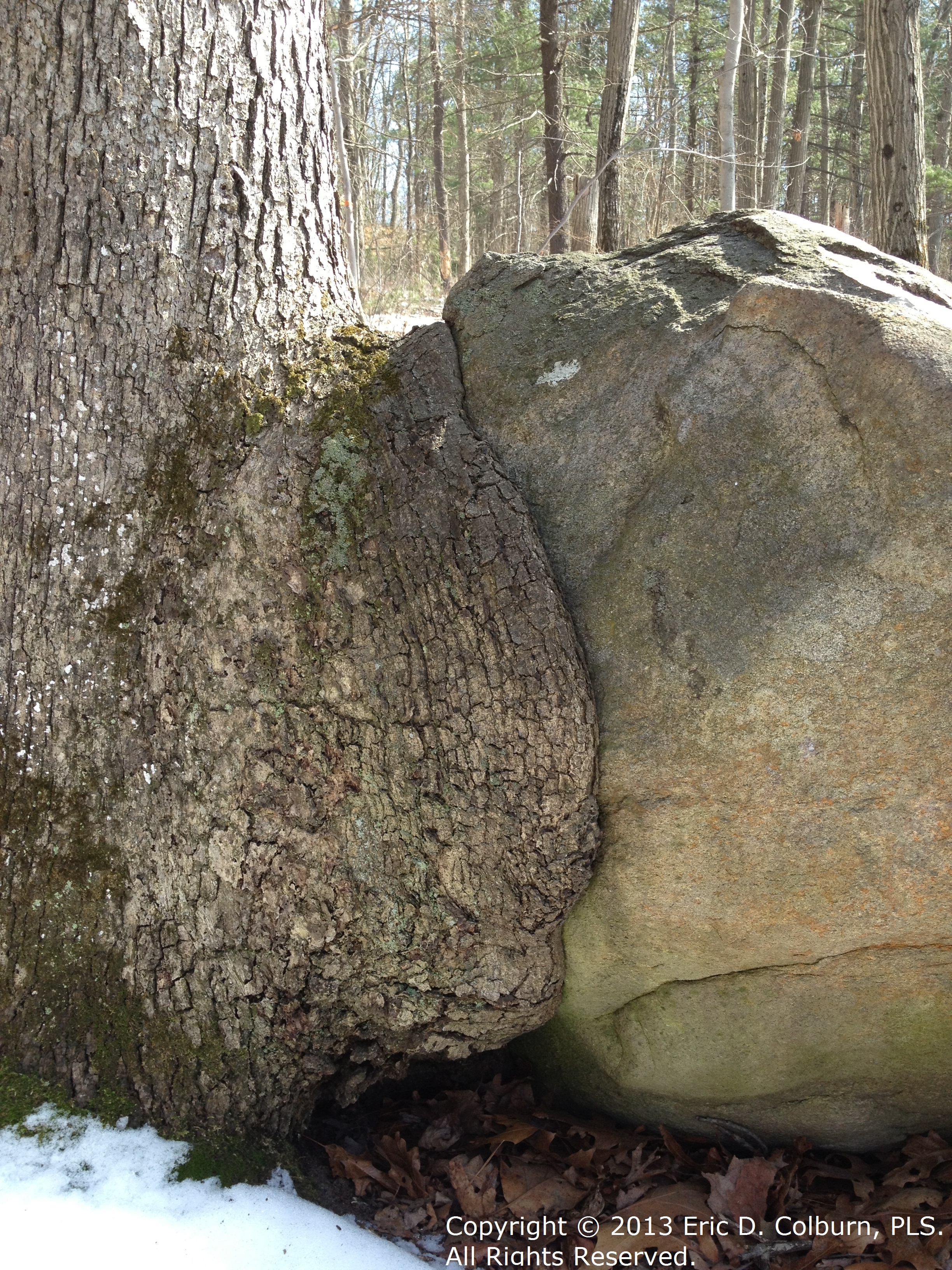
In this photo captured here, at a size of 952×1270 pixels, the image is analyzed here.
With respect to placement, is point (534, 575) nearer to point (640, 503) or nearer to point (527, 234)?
point (640, 503)

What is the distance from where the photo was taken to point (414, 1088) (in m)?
2.67

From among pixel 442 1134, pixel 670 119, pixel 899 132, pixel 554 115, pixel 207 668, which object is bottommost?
pixel 442 1134

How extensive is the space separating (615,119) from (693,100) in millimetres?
11996

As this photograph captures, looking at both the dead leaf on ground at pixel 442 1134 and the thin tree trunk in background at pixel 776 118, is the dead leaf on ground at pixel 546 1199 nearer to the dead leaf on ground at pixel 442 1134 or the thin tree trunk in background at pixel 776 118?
the dead leaf on ground at pixel 442 1134

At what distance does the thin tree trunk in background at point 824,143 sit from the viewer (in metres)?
18.8

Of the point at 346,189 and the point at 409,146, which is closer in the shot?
the point at 346,189

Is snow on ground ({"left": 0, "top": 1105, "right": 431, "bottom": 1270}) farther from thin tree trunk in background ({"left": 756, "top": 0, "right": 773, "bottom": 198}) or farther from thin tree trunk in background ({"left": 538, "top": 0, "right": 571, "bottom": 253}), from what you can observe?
thin tree trunk in background ({"left": 756, "top": 0, "right": 773, "bottom": 198})

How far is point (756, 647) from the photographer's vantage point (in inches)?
76.9

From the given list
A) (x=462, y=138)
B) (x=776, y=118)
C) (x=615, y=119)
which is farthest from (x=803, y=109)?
(x=615, y=119)

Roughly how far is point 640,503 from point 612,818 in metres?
0.75

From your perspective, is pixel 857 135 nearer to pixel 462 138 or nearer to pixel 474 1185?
pixel 462 138

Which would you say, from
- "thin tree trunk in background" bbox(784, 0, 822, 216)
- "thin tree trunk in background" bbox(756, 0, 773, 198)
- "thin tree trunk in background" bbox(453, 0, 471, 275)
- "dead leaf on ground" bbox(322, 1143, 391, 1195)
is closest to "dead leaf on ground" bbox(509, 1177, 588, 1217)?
"dead leaf on ground" bbox(322, 1143, 391, 1195)

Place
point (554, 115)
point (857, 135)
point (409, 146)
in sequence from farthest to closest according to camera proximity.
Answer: point (857, 135) < point (409, 146) < point (554, 115)

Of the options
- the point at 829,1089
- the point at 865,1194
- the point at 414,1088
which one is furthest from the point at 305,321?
the point at 865,1194
